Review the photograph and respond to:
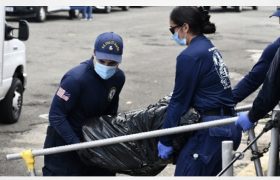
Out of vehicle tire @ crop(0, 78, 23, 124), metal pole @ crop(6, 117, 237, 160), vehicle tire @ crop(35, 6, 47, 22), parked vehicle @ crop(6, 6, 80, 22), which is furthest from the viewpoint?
vehicle tire @ crop(35, 6, 47, 22)

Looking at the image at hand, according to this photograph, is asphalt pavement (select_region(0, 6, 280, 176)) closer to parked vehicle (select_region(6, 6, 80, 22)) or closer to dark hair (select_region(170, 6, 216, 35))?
parked vehicle (select_region(6, 6, 80, 22))

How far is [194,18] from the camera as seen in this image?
4.89 meters

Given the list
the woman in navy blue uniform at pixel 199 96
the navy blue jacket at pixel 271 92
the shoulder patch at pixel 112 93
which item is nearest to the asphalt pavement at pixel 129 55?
the shoulder patch at pixel 112 93

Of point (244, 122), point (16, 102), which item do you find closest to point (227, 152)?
point (244, 122)

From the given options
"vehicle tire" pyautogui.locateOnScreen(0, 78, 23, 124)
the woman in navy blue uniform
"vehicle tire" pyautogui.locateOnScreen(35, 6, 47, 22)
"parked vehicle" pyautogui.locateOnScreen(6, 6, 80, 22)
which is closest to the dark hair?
the woman in navy blue uniform

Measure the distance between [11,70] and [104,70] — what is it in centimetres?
524

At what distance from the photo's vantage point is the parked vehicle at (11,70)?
9.66 metres

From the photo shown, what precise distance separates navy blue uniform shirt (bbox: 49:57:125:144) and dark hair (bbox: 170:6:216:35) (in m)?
0.81

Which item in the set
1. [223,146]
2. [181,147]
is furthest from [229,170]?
[181,147]

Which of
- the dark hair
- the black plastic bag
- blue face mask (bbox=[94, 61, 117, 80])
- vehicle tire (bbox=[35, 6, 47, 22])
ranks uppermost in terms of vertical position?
the dark hair

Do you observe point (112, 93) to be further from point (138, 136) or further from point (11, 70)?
point (11, 70)

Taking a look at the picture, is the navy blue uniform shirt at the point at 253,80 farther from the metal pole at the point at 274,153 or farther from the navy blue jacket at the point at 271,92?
the navy blue jacket at the point at 271,92

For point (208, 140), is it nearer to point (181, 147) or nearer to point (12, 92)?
point (181, 147)

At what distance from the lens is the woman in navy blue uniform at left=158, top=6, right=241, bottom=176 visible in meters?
4.79
